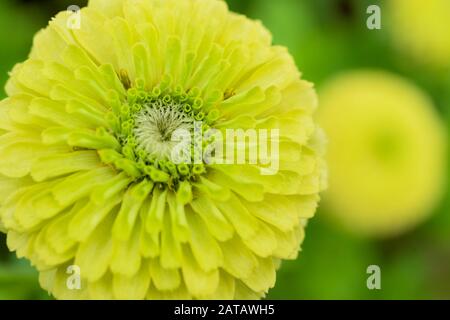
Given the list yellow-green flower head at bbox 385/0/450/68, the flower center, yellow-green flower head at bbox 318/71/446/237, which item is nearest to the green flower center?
the flower center

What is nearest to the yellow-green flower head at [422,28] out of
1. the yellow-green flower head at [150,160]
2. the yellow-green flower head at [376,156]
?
the yellow-green flower head at [376,156]

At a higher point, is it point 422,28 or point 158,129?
point 422,28

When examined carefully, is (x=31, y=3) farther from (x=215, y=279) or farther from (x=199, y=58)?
(x=215, y=279)

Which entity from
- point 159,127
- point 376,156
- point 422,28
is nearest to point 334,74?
point 422,28

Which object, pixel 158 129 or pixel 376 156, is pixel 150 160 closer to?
pixel 158 129

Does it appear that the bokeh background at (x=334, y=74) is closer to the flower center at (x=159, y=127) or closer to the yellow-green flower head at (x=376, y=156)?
the yellow-green flower head at (x=376, y=156)

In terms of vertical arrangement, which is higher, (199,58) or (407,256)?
(199,58)
